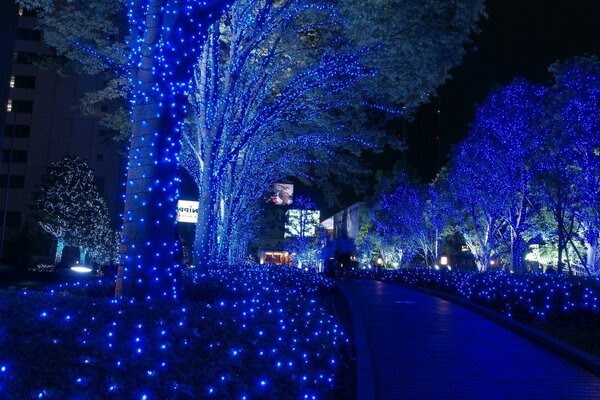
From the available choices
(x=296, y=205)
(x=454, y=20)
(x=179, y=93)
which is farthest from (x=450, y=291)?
(x=296, y=205)

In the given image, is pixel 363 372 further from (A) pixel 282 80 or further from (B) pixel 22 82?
(B) pixel 22 82

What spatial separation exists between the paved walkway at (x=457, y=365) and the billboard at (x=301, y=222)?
47.4m

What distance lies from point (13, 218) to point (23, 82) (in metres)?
12.4

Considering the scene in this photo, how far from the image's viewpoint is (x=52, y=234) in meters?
45.1

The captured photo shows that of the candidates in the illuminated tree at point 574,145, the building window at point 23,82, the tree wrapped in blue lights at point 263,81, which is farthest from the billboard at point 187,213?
the building window at point 23,82

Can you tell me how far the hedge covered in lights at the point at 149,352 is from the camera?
3.75 metres

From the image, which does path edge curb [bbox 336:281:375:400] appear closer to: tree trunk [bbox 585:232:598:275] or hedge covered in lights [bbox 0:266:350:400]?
hedge covered in lights [bbox 0:266:350:400]

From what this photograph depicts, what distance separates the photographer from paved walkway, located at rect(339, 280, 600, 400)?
723 centimetres

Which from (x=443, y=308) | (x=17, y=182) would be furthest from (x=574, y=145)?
(x=17, y=182)

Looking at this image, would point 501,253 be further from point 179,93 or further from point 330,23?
point 179,93

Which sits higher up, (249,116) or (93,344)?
(249,116)

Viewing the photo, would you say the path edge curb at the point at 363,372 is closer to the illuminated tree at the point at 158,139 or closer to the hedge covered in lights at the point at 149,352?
the hedge covered in lights at the point at 149,352

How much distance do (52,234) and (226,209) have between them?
2800cm

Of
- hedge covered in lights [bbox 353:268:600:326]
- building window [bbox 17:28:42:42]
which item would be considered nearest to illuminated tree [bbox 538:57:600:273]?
hedge covered in lights [bbox 353:268:600:326]
